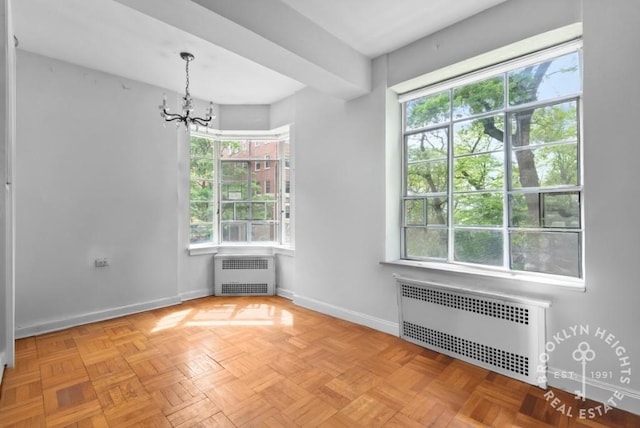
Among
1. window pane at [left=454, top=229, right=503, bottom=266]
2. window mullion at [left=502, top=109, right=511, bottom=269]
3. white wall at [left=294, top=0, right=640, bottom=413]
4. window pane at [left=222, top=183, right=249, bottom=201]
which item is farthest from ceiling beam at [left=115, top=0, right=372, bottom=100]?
window pane at [left=222, top=183, right=249, bottom=201]

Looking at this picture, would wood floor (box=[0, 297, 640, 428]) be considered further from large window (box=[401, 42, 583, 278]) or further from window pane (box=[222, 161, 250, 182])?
window pane (box=[222, 161, 250, 182])

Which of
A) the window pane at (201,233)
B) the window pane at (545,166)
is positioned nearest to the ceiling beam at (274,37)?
the window pane at (545,166)

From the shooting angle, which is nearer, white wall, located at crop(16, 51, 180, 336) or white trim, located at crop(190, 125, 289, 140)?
A: white wall, located at crop(16, 51, 180, 336)

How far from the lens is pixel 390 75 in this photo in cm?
331

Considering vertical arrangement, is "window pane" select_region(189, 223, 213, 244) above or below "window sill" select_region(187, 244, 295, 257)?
above

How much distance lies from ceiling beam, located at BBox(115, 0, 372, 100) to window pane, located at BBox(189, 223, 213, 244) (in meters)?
2.90

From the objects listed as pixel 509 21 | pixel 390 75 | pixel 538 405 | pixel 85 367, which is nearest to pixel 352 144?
pixel 390 75

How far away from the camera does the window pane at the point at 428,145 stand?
316cm

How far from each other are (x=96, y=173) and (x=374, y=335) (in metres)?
3.78

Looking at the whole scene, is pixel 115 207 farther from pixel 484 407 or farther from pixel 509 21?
pixel 509 21

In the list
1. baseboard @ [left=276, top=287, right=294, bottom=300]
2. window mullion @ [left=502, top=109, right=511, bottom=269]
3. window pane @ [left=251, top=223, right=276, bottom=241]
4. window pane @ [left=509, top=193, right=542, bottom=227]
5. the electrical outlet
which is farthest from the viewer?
window pane @ [left=251, top=223, right=276, bottom=241]

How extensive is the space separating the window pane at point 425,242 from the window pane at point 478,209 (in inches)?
Answer: 9.3

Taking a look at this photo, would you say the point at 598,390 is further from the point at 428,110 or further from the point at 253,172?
the point at 253,172

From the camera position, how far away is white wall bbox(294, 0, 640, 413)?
2045mm
